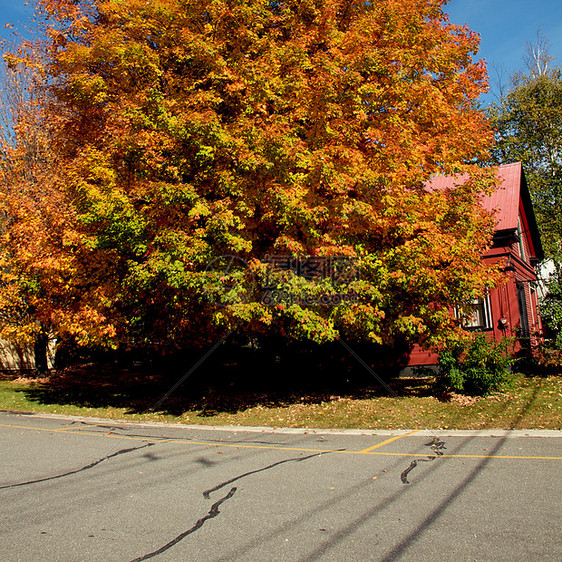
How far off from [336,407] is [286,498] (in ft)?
23.4

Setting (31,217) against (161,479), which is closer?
(161,479)

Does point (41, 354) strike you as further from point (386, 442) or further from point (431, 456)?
point (431, 456)

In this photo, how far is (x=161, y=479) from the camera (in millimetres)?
6727

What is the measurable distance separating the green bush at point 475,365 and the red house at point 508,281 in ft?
9.33

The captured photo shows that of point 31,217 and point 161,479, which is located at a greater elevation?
point 31,217

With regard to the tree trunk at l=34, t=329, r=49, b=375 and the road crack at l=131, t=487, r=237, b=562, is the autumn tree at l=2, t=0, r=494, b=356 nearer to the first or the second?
the road crack at l=131, t=487, r=237, b=562

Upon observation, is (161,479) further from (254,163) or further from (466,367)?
(466,367)

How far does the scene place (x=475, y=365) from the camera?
1223 cm

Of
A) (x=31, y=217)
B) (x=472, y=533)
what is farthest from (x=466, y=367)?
(x=31, y=217)

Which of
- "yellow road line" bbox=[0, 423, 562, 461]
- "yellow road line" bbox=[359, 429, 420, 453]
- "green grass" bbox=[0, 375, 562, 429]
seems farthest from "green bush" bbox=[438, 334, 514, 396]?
"yellow road line" bbox=[0, 423, 562, 461]

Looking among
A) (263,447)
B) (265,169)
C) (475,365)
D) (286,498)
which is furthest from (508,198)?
(286,498)

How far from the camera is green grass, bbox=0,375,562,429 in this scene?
10.8 meters

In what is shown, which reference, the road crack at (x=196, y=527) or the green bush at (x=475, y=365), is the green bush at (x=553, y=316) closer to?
the green bush at (x=475, y=365)

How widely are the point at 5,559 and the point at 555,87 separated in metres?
37.6
